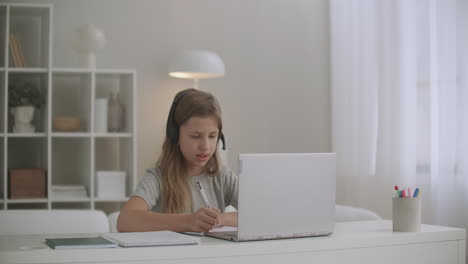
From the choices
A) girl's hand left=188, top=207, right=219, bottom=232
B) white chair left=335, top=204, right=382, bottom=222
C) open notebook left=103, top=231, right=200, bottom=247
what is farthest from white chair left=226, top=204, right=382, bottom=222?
open notebook left=103, top=231, right=200, bottom=247

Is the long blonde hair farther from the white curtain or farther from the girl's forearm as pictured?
the white curtain

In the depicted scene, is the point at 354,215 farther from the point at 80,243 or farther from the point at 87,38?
the point at 87,38

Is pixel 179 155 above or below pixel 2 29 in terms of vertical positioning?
below

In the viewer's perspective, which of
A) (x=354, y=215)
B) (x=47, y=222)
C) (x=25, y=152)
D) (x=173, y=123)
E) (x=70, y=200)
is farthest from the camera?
(x=25, y=152)

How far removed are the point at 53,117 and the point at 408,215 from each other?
3052 millimetres

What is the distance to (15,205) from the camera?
4.19m

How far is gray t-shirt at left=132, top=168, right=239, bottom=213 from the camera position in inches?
81.8

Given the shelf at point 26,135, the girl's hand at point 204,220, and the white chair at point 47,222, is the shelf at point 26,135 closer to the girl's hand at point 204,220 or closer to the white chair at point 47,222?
the white chair at point 47,222

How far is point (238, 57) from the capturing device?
15.5ft

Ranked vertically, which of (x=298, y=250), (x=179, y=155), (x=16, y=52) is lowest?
(x=298, y=250)

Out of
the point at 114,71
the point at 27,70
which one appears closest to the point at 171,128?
the point at 114,71

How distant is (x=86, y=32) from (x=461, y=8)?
7.14ft

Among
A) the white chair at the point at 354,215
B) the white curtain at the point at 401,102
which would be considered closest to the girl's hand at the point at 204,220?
the white chair at the point at 354,215

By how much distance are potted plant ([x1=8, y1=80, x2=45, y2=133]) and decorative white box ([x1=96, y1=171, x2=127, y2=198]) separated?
0.51m
